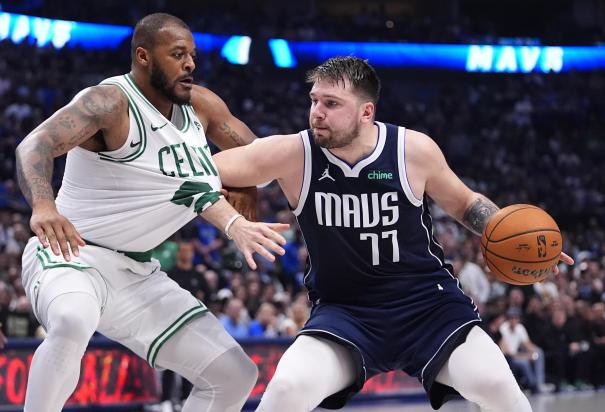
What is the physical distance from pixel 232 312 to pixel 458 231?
313 inches

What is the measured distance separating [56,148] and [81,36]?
61.8 feet

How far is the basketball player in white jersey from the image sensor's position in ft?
14.7

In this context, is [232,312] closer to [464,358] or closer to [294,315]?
[294,315]

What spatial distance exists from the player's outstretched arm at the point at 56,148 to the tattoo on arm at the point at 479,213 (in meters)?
1.72

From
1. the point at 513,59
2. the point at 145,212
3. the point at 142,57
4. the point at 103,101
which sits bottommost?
the point at 145,212

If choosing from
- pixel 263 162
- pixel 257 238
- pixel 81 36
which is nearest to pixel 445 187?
pixel 263 162

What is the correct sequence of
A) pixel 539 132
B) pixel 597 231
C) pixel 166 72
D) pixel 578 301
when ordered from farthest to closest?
pixel 539 132, pixel 597 231, pixel 578 301, pixel 166 72

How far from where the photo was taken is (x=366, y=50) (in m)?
25.6

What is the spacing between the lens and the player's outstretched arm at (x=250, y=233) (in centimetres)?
400

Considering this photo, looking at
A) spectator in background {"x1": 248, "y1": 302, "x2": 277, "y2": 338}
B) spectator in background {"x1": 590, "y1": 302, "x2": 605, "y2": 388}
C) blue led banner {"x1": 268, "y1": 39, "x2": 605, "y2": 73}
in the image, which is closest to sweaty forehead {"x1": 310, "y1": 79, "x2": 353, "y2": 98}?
spectator in background {"x1": 248, "y1": 302, "x2": 277, "y2": 338}

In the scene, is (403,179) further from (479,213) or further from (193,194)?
(193,194)

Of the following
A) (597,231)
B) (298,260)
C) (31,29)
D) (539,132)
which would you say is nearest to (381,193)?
(298,260)

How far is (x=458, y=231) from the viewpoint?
17844mm

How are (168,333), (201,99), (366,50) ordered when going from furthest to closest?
(366,50) → (201,99) → (168,333)
